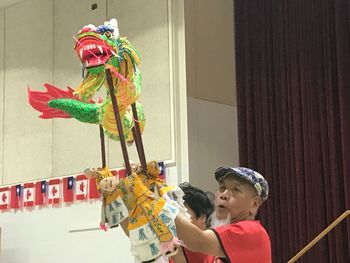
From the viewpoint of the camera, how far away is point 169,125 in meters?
4.15

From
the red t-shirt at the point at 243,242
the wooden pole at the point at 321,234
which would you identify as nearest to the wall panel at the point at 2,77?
the wooden pole at the point at 321,234

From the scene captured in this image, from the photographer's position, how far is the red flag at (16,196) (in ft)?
15.8

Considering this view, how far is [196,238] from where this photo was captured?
183cm

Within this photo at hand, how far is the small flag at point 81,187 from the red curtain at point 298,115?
1151 millimetres

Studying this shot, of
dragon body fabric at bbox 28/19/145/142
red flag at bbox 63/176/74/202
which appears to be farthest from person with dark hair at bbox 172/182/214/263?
red flag at bbox 63/176/74/202

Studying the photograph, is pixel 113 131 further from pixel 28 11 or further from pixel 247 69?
pixel 28 11

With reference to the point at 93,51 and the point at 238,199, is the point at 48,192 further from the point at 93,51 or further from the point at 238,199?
the point at 93,51

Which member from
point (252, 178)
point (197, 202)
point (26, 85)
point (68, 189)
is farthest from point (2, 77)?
point (252, 178)

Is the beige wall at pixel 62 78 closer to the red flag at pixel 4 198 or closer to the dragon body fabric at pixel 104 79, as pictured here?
the red flag at pixel 4 198

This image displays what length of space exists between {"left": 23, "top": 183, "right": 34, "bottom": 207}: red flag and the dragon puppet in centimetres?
287

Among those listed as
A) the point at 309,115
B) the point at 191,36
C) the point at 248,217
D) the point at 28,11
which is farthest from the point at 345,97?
the point at 28,11

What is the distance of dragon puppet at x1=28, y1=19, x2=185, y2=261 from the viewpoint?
1.68m

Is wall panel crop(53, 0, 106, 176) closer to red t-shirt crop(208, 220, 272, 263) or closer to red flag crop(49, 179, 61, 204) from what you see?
red flag crop(49, 179, 61, 204)

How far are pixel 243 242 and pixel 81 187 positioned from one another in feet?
8.62
